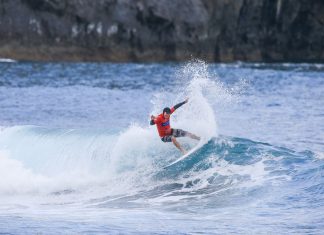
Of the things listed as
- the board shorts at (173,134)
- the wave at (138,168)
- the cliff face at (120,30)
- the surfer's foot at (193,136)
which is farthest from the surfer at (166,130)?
the cliff face at (120,30)

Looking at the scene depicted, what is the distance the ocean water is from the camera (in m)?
14.0

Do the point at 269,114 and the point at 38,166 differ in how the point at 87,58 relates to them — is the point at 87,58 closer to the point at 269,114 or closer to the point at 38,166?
the point at 269,114

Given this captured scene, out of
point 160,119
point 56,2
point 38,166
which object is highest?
point 56,2

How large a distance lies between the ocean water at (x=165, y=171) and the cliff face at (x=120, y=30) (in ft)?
130

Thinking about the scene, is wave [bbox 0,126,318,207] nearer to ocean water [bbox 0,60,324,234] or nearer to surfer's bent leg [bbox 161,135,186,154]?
ocean water [bbox 0,60,324,234]

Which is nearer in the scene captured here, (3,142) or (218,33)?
(3,142)

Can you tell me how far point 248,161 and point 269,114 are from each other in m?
11.3

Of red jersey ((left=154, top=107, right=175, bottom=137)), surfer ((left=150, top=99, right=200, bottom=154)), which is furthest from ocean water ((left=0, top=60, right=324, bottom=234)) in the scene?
red jersey ((left=154, top=107, right=175, bottom=137))

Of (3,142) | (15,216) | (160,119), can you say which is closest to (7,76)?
(3,142)

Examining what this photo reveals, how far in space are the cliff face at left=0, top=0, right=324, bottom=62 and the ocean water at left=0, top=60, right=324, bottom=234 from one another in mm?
39497

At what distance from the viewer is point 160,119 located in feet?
64.0

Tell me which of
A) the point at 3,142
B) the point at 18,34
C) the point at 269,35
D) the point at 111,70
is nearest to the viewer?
the point at 3,142

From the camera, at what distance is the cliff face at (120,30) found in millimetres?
72312

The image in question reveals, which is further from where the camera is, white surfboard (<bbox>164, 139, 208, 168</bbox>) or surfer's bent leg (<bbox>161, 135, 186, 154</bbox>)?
surfer's bent leg (<bbox>161, 135, 186, 154</bbox>)
